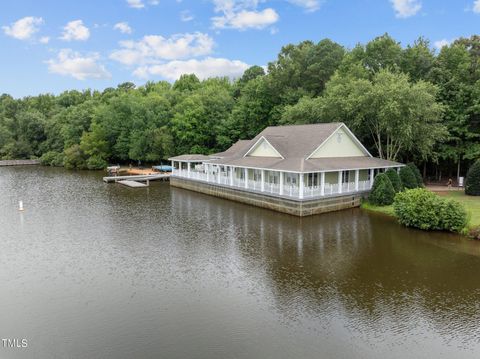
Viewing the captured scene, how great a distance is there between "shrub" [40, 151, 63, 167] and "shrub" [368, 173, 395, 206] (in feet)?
196

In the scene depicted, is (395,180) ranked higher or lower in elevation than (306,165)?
lower

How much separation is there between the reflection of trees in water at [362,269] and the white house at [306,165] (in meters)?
3.11

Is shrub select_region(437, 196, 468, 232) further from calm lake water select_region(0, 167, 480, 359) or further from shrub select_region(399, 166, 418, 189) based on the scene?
shrub select_region(399, 166, 418, 189)

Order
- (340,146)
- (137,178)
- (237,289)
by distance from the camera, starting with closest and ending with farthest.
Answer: (237,289) < (340,146) < (137,178)

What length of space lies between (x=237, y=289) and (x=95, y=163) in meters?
54.3

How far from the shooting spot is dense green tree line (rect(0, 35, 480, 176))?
103 feet

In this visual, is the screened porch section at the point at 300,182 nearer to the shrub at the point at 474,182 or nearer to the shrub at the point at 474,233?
the shrub at the point at 474,182

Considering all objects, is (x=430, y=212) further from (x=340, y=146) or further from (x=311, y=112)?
(x=311, y=112)

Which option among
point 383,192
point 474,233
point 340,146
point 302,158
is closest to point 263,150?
point 302,158

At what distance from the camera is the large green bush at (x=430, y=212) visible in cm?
1959

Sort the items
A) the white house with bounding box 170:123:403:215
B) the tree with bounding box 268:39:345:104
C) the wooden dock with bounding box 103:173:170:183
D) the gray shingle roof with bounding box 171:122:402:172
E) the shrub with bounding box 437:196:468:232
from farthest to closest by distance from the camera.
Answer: the tree with bounding box 268:39:345:104 → the wooden dock with bounding box 103:173:170:183 → the gray shingle roof with bounding box 171:122:402:172 → the white house with bounding box 170:123:403:215 → the shrub with bounding box 437:196:468:232

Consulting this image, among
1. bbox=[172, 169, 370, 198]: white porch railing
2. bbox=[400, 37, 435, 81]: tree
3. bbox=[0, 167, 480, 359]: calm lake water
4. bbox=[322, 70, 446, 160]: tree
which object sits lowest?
bbox=[0, 167, 480, 359]: calm lake water

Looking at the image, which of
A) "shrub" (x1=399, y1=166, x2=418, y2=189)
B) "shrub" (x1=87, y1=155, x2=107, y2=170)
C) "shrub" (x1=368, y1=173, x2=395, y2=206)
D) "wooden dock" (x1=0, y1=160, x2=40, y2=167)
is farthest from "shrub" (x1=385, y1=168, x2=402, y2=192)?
"wooden dock" (x1=0, y1=160, x2=40, y2=167)

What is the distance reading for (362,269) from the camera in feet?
48.8
